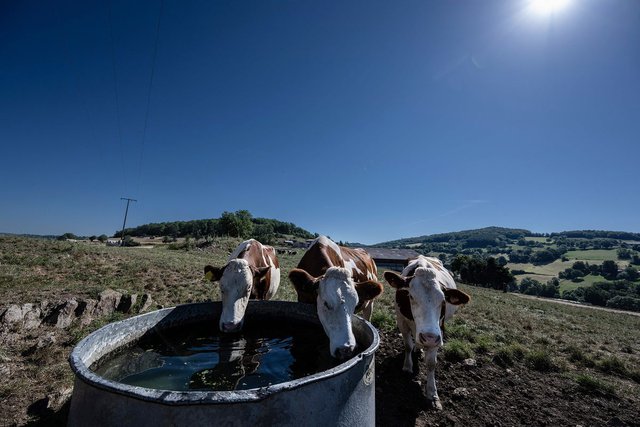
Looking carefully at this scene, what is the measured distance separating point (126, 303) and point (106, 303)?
1.57 feet

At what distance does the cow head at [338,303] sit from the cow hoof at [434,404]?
1.86 meters

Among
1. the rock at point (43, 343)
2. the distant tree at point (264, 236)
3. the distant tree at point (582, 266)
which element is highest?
the distant tree at point (264, 236)

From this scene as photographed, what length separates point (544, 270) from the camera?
132 meters

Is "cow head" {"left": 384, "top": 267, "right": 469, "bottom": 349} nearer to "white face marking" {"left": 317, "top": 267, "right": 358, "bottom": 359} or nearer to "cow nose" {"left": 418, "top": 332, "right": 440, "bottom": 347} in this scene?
"cow nose" {"left": 418, "top": 332, "right": 440, "bottom": 347}

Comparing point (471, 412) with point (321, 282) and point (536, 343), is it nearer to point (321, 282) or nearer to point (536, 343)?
point (321, 282)

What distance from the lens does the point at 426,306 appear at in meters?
4.59

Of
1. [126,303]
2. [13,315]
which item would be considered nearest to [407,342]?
[126,303]

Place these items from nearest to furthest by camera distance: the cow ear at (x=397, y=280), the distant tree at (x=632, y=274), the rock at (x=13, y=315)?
the cow ear at (x=397, y=280), the rock at (x=13, y=315), the distant tree at (x=632, y=274)

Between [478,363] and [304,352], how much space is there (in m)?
4.51

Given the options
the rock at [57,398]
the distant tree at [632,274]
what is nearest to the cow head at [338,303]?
the rock at [57,398]

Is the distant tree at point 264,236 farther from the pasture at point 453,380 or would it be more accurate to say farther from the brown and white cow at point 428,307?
the brown and white cow at point 428,307

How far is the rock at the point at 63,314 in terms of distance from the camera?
6.39 metres

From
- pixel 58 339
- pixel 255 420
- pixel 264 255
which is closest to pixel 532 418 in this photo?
pixel 255 420

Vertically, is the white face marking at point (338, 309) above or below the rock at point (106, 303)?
above
